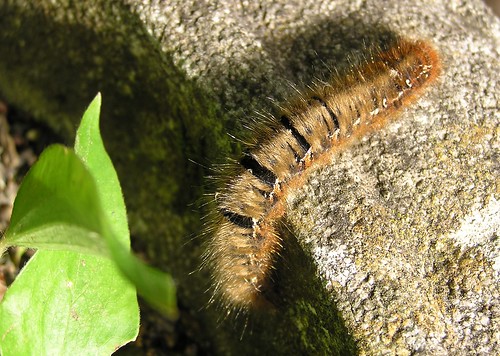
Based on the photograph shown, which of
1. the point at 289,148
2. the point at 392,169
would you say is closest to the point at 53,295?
the point at 289,148

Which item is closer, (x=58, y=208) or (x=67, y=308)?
(x=58, y=208)

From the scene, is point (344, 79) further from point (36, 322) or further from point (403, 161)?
point (36, 322)

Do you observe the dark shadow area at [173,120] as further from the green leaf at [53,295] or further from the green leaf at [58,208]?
the green leaf at [58,208]

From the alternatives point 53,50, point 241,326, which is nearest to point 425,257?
point 241,326

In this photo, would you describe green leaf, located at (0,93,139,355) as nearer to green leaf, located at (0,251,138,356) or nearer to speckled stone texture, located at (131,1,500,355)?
green leaf, located at (0,251,138,356)

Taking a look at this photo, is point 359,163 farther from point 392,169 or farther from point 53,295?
point 53,295

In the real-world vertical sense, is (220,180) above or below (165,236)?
above

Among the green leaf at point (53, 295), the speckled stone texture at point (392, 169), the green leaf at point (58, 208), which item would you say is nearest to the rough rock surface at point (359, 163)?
the speckled stone texture at point (392, 169)
